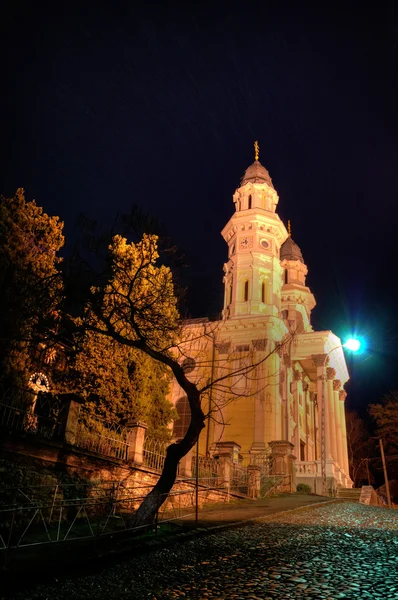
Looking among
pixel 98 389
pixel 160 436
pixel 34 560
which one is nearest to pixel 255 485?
pixel 160 436

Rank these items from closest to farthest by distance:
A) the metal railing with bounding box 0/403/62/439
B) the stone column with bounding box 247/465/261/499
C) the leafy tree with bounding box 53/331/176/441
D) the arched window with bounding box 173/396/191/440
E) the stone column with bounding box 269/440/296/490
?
the metal railing with bounding box 0/403/62/439
the stone column with bounding box 247/465/261/499
the leafy tree with bounding box 53/331/176/441
the stone column with bounding box 269/440/296/490
the arched window with bounding box 173/396/191/440

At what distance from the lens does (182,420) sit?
31.3 m

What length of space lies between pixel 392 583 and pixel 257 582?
1496 millimetres

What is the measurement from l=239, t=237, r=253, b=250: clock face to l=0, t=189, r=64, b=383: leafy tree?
1946 centimetres

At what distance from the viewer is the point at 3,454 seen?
10.5m

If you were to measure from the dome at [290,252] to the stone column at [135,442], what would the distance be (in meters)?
37.5

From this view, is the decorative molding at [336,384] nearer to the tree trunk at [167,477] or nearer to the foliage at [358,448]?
the foliage at [358,448]

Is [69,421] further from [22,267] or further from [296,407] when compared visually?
[296,407]

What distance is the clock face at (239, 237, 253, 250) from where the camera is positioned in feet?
121

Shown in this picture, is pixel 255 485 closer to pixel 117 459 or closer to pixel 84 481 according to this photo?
pixel 117 459

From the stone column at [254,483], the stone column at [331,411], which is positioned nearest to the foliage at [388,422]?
the stone column at [331,411]

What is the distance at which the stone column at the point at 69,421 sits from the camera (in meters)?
12.4

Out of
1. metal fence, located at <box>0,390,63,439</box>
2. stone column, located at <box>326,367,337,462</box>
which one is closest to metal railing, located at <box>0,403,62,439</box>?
metal fence, located at <box>0,390,63,439</box>

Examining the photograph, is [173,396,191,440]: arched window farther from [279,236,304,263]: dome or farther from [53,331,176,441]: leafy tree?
[279,236,304,263]: dome
